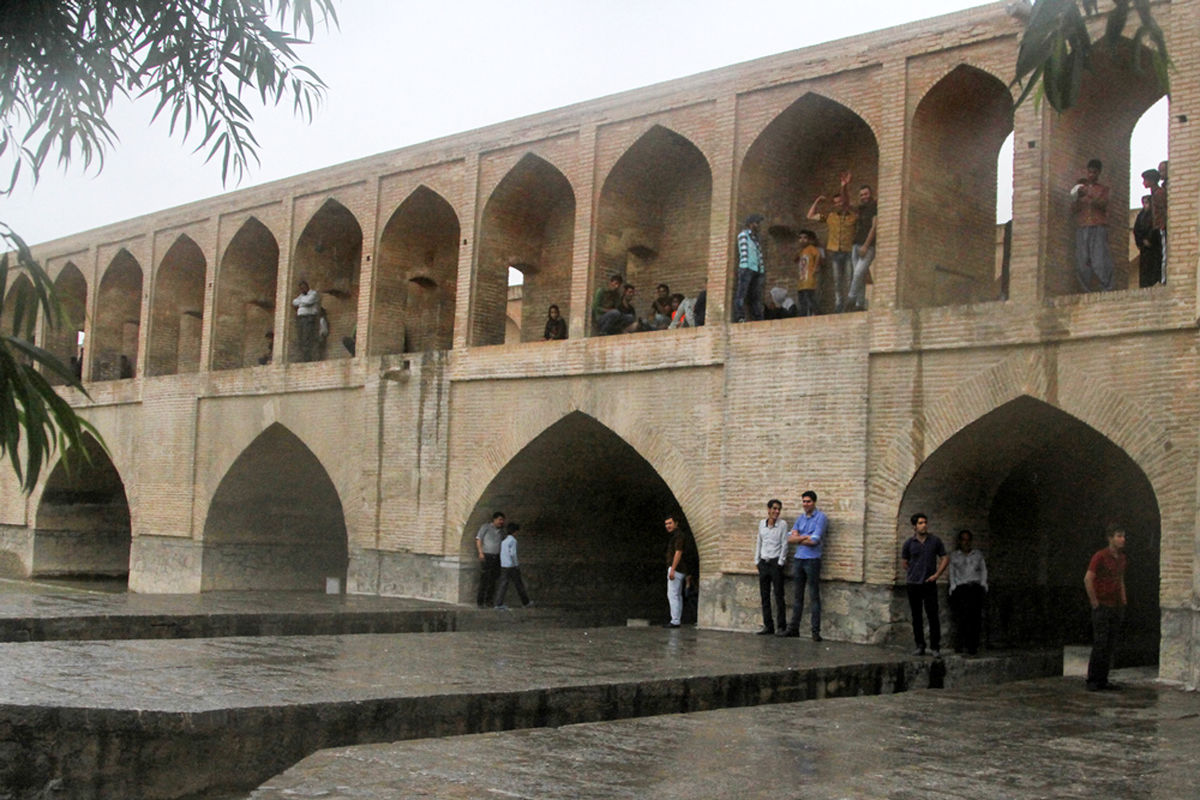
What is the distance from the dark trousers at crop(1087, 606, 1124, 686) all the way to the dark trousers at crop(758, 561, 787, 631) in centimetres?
310

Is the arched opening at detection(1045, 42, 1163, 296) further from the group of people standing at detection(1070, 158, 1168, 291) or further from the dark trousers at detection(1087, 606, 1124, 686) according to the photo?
the dark trousers at detection(1087, 606, 1124, 686)

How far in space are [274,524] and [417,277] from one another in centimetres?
445

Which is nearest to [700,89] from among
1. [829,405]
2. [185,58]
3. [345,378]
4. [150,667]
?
[829,405]

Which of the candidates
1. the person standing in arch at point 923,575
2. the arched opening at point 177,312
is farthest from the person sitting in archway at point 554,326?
the arched opening at point 177,312

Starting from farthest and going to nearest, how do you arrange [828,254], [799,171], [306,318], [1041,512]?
1. [306,318]
2. [799,171]
3. [828,254]
4. [1041,512]

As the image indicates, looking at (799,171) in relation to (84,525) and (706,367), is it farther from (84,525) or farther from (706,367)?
(84,525)

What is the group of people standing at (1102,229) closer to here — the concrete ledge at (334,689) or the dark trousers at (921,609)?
the dark trousers at (921,609)

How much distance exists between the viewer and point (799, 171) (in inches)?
538

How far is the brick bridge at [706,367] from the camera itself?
1073 centimetres

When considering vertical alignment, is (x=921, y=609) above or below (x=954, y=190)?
below

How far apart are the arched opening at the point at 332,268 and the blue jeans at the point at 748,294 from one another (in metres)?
6.44

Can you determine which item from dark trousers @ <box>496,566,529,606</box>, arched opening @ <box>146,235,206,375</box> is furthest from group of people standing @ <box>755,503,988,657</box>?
arched opening @ <box>146,235,206,375</box>

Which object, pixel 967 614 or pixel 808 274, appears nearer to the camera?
pixel 967 614

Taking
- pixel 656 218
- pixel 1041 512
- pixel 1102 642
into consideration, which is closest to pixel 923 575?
pixel 1102 642
